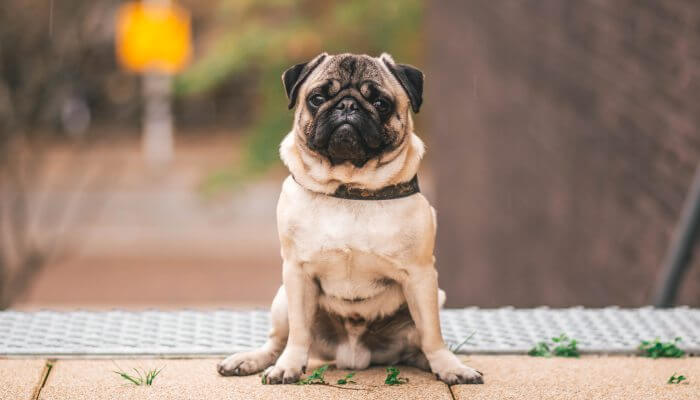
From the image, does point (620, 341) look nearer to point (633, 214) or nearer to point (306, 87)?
point (306, 87)

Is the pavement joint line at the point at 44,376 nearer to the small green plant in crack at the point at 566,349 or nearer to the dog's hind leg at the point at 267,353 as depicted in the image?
the dog's hind leg at the point at 267,353

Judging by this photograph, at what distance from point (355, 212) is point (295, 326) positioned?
0.44m

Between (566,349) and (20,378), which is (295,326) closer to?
(20,378)

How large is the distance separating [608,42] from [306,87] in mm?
3674

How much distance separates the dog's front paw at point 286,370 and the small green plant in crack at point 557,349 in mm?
982

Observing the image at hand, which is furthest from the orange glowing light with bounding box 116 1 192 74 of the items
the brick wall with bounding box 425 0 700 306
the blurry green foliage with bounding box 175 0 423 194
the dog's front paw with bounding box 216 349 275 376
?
the dog's front paw with bounding box 216 349 275 376

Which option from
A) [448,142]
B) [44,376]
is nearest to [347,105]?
[44,376]

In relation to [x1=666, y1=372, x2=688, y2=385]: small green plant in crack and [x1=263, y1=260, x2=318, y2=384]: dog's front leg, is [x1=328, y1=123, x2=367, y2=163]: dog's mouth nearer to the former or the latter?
[x1=263, y1=260, x2=318, y2=384]: dog's front leg

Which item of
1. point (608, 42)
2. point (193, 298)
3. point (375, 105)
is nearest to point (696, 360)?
point (375, 105)

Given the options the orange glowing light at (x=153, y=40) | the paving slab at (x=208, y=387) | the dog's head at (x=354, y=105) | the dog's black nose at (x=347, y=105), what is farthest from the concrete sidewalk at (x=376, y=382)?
the orange glowing light at (x=153, y=40)

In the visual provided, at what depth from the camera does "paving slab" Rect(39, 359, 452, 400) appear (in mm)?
3033

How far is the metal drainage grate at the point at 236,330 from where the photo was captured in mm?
3637

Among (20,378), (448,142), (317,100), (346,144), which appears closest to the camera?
(346,144)

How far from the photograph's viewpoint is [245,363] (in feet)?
10.8
